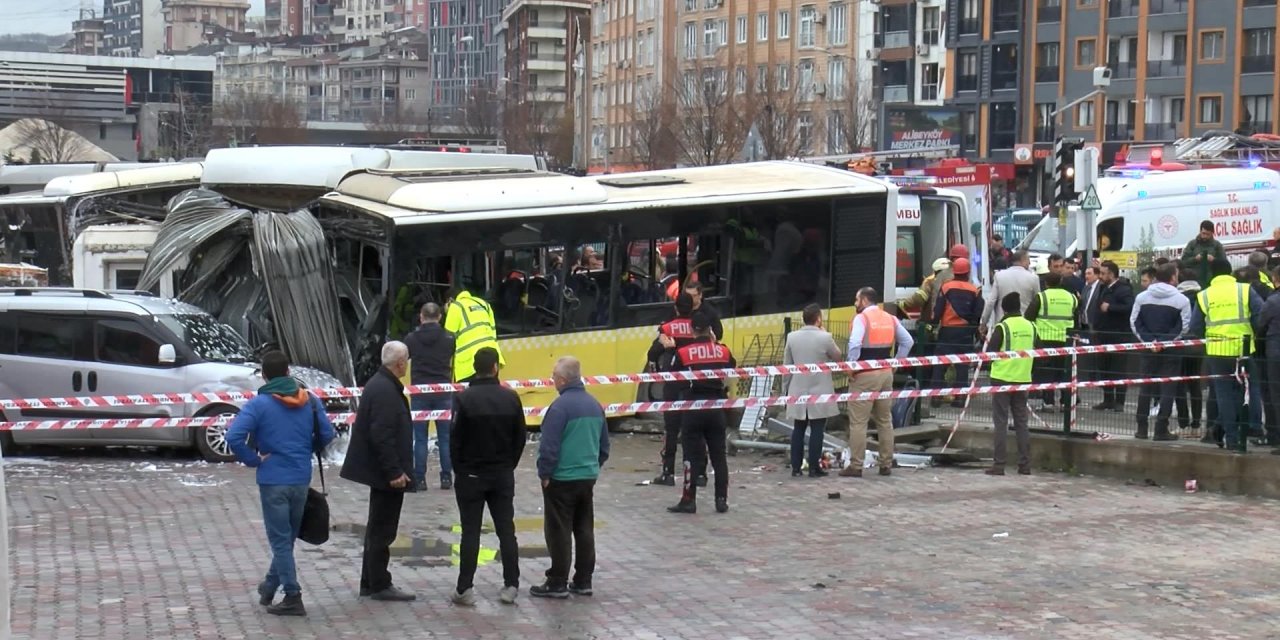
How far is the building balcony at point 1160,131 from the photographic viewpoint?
232 ft

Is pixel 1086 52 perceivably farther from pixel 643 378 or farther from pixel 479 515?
pixel 479 515

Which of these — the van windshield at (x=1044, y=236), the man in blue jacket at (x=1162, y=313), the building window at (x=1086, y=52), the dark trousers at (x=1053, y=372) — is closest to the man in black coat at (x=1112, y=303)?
the man in blue jacket at (x=1162, y=313)

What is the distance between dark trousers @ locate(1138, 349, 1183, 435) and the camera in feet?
51.9

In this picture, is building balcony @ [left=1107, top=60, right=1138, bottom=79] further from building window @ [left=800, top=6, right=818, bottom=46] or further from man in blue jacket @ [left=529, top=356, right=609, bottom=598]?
man in blue jacket @ [left=529, top=356, right=609, bottom=598]

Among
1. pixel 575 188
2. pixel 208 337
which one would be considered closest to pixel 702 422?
pixel 575 188

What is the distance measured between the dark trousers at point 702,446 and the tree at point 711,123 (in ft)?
172

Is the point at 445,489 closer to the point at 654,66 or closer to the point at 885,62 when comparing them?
the point at 885,62

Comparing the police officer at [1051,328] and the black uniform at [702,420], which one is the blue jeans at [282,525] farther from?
the police officer at [1051,328]

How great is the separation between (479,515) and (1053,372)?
831cm

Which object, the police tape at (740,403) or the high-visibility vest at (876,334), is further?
the high-visibility vest at (876,334)

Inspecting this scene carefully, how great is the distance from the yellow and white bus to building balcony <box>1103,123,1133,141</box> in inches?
2166

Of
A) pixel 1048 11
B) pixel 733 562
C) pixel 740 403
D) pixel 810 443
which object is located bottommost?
pixel 733 562

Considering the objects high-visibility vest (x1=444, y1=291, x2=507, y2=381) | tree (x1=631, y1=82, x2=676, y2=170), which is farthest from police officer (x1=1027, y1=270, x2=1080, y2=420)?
tree (x1=631, y1=82, x2=676, y2=170)

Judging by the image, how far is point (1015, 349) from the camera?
1577 cm
